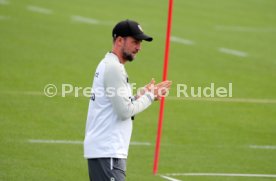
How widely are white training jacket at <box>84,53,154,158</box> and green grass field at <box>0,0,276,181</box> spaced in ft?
13.1

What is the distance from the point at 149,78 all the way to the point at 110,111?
12851mm

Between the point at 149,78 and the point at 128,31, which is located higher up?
the point at 149,78

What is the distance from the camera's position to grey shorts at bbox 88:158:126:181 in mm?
9023

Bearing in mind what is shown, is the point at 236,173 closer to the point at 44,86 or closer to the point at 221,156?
the point at 221,156

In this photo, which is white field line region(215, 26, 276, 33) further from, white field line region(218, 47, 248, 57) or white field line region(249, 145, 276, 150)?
Result: white field line region(249, 145, 276, 150)

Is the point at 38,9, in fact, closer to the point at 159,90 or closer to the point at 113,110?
the point at 159,90

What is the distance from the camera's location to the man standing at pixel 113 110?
8898 mm

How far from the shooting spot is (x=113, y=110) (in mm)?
8992

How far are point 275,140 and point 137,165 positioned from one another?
11.5 ft

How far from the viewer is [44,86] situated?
20031 mm

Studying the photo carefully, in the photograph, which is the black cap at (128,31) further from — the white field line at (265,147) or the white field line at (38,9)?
the white field line at (38,9)

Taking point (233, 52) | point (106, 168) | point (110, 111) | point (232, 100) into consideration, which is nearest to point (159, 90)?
point (110, 111)

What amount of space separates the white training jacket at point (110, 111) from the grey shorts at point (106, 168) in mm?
67

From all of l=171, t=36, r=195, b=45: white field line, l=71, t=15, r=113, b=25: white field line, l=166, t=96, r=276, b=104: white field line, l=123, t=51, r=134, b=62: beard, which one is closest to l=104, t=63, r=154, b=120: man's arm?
l=123, t=51, r=134, b=62: beard
